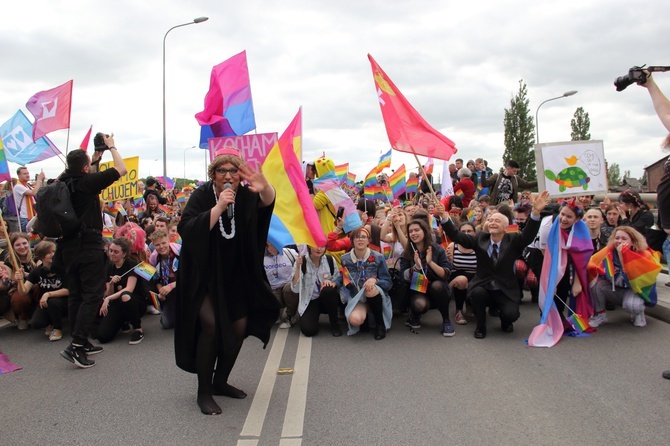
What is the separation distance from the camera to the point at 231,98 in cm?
922

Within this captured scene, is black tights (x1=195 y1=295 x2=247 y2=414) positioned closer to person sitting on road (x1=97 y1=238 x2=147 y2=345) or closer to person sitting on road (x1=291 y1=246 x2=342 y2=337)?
person sitting on road (x1=291 y1=246 x2=342 y2=337)

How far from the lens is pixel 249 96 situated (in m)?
9.22

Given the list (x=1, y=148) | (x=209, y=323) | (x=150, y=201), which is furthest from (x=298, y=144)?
(x=150, y=201)

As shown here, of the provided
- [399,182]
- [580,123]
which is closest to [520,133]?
[580,123]

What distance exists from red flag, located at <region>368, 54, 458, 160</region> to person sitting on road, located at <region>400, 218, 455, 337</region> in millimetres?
912

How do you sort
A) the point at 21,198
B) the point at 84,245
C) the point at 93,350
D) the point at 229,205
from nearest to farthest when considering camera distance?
the point at 229,205 → the point at 84,245 → the point at 93,350 → the point at 21,198

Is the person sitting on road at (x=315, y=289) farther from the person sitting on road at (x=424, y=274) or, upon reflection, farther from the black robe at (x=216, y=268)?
the black robe at (x=216, y=268)

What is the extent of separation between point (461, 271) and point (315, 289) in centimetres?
197

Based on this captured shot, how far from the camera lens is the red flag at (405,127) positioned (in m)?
6.53

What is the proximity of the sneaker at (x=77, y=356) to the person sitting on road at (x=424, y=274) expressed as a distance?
353 centimetres

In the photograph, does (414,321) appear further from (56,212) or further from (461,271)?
(56,212)

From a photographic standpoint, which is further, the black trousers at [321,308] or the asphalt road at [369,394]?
the black trousers at [321,308]

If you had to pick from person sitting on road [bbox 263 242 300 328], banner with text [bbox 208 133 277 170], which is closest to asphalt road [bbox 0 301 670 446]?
person sitting on road [bbox 263 242 300 328]

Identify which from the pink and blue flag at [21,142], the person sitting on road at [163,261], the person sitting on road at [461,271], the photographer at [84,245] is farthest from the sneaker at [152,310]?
the pink and blue flag at [21,142]
